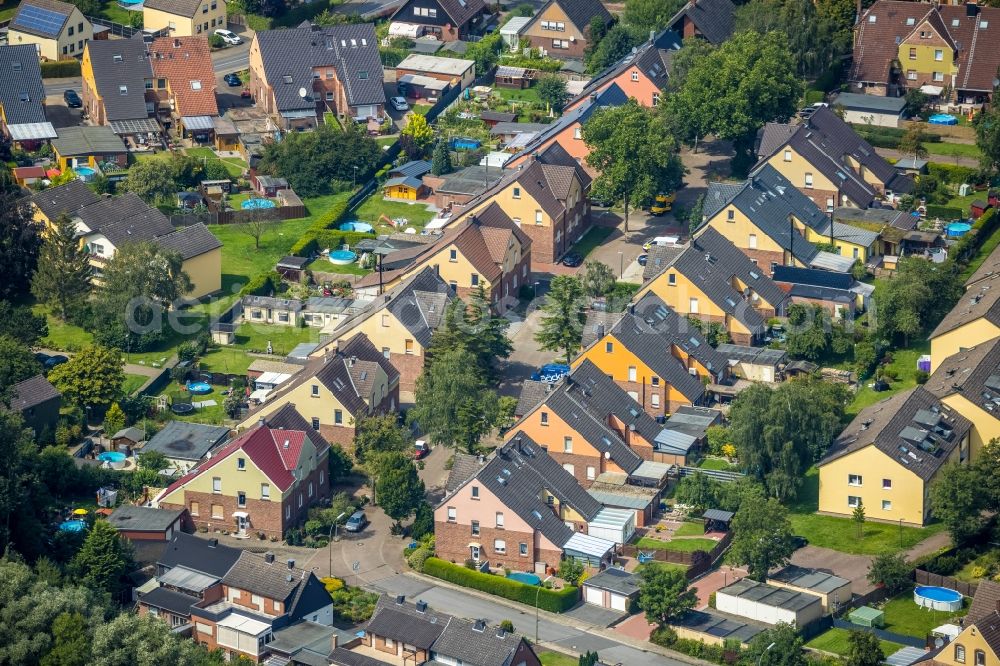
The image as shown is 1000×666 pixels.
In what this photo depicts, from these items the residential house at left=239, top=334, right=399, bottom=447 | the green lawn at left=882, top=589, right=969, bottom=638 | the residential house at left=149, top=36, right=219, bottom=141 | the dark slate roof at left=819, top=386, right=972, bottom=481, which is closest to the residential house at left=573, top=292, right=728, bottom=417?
the dark slate roof at left=819, top=386, right=972, bottom=481

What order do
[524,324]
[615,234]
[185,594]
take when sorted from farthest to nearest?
[615,234] < [524,324] < [185,594]

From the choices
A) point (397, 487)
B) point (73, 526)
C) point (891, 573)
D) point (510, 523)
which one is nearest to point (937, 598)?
point (891, 573)

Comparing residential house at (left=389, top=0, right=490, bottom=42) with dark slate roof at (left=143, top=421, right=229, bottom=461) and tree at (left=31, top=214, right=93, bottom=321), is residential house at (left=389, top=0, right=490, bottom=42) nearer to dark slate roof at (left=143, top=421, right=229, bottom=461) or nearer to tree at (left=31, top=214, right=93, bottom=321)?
tree at (left=31, top=214, right=93, bottom=321)

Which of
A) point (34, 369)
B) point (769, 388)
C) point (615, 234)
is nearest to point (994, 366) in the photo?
point (769, 388)

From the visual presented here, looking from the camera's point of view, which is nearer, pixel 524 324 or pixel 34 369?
pixel 34 369

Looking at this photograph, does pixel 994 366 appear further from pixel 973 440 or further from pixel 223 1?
pixel 223 1
